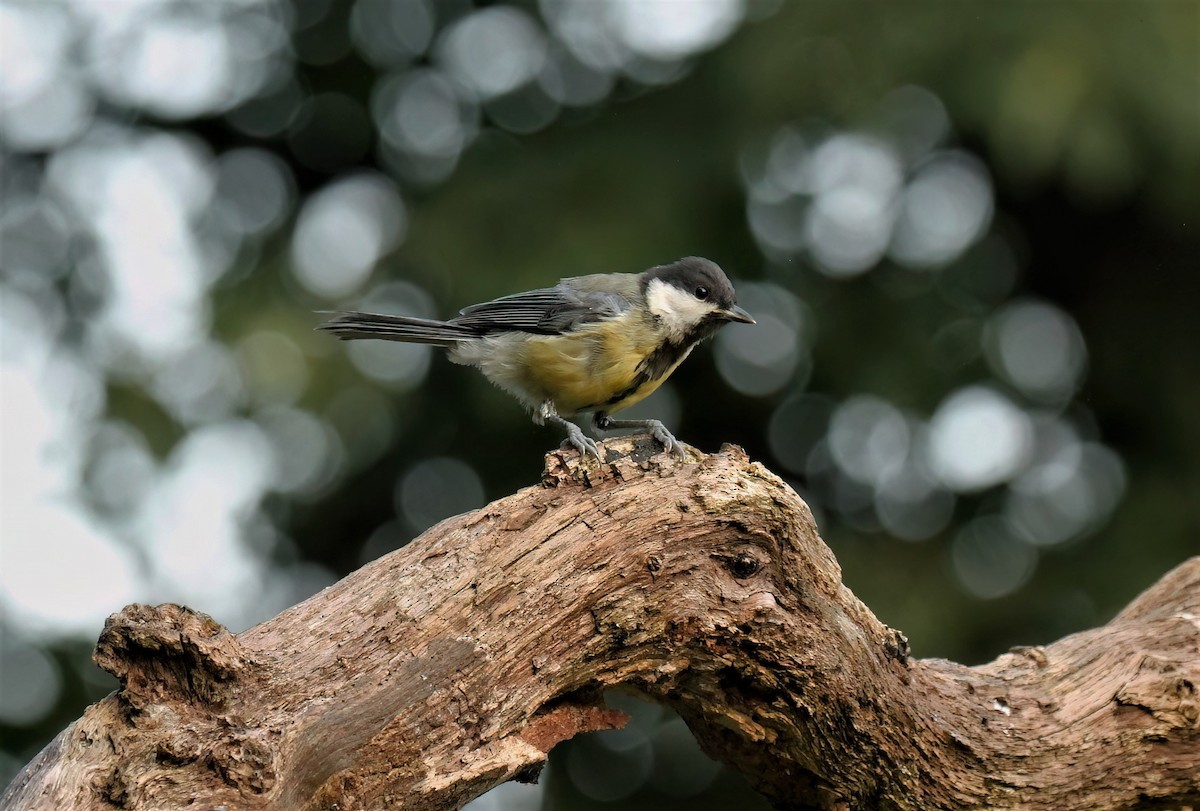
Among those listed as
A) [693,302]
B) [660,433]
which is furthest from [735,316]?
[660,433]

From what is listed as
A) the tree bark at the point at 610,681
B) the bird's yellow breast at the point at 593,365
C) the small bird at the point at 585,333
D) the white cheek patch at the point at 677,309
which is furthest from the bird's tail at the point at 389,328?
the tree bark at the point at 610,681

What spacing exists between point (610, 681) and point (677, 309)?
1883mm

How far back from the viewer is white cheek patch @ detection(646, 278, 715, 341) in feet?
16.4

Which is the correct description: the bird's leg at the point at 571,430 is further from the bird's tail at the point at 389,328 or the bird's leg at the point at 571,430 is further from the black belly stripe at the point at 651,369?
the bird's tail at the point at 389,328

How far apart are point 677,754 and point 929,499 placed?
2.17 m

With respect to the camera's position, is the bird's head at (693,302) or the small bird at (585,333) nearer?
the small bird at (585,333)

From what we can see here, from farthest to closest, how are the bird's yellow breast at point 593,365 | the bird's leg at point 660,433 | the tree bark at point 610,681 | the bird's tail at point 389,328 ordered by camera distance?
the bird's yellow breast at point 593,365
the bird's tail at point 389,328
the bird's leg at point 660,433
the tree bark at point 610,681

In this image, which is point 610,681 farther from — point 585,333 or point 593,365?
point 585,333

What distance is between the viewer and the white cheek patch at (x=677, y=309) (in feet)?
16.4

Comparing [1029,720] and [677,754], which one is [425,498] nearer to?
[677,754]

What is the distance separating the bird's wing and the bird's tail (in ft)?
0.32

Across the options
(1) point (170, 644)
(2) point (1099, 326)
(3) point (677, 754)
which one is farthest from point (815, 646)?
(2) point (1099, 326)

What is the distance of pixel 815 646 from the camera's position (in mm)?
3650

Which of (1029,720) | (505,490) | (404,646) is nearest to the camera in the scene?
(404,646)
